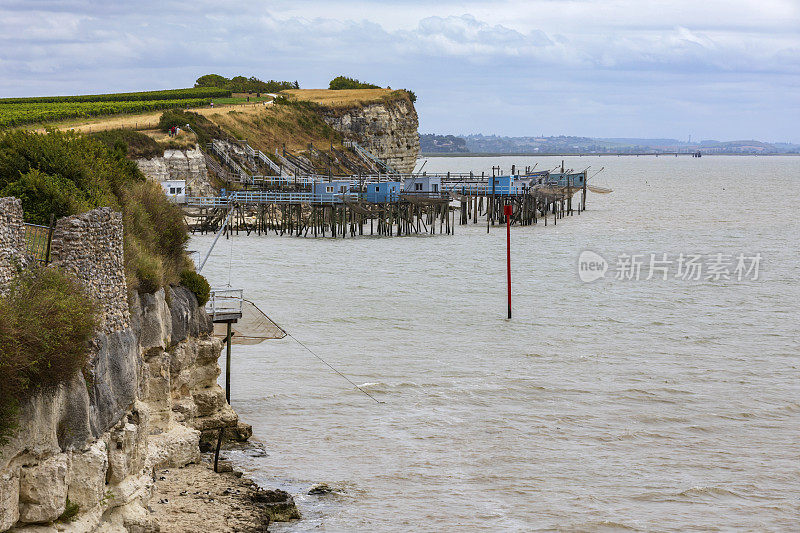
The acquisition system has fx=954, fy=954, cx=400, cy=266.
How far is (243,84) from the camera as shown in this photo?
461 ft

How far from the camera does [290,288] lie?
140 ft

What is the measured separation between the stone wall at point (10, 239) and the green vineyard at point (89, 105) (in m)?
55.9

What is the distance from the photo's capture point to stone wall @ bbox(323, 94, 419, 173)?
11869cm

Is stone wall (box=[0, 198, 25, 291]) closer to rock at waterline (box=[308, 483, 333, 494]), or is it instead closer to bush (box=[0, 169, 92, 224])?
bush (box=[0, 169, 92, 224])

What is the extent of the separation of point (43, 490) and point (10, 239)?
10.5 ft

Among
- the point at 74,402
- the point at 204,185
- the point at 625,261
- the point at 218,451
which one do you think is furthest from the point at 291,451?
the point at 204,185

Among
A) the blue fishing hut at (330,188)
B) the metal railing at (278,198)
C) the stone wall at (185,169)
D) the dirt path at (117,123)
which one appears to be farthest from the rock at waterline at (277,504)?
the dirt path at (117,123)

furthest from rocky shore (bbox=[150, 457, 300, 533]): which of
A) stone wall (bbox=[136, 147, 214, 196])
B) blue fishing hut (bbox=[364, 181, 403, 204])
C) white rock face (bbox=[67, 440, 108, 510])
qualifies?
stone wall (bbox=[136, 147, 214, 196])

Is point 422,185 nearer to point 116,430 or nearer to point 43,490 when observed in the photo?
point 116,430

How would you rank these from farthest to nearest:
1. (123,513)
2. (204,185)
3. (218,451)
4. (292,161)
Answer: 1. (292,161)
2. (204,185)
3. (218,451)
4. (123,513)

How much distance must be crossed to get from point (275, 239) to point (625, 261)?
24.3 metres

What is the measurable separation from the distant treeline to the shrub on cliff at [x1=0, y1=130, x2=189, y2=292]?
4529 inches

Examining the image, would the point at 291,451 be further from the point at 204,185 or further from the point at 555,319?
the point at 204,185

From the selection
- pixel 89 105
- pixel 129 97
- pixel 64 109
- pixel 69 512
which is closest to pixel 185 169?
pixel 64 109
